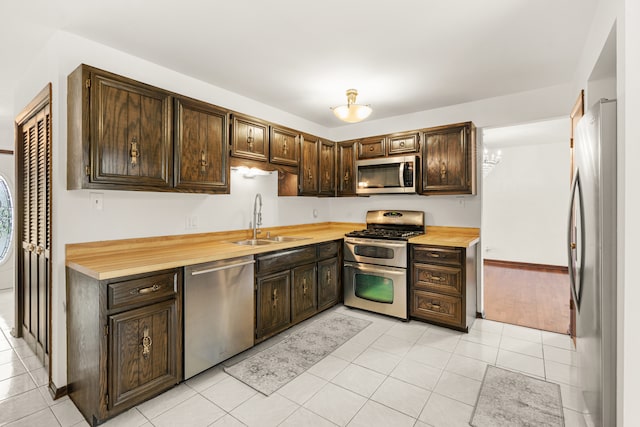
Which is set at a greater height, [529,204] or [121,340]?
[529,204]

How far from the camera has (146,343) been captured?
1988mm

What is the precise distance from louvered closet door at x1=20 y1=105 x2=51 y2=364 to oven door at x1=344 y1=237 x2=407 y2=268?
281 cm

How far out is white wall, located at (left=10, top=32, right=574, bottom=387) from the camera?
85.3 inches

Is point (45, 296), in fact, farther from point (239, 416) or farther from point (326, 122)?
point (326, 122)

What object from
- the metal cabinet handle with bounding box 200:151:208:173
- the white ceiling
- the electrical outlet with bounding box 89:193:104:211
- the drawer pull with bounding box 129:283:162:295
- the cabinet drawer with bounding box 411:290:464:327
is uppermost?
the white ceiling

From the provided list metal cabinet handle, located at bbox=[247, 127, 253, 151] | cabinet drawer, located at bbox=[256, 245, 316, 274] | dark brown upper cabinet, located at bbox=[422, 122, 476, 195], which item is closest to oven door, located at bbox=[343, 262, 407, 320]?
cabinet drawer, located at bbox=[256, 245, 316, 274]

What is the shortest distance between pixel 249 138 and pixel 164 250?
132 cm

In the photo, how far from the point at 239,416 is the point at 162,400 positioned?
0.57 metres

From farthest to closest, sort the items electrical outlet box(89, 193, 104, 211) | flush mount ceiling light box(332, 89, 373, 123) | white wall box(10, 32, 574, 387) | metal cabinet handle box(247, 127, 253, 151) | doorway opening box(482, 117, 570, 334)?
doorway opening box(482, 117, 570, 334) < metal cabinet handle box(247, 127, 253, 151) < flush mount ceiling light box(332, 89, 373, 123) < electrical outlet box(89, 193, 104, 211) < white wall box(10, 32, 574, 387)

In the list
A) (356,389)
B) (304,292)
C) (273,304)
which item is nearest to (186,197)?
(273,304)

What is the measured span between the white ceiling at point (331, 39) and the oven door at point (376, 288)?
2002mm

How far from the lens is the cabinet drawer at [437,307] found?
10.4 feet

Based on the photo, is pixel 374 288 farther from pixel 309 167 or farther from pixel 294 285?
pixel 309 167

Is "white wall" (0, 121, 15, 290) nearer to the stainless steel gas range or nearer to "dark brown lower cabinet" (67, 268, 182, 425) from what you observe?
"dark brown lower cabinet" (67, 268, 182, 425)
